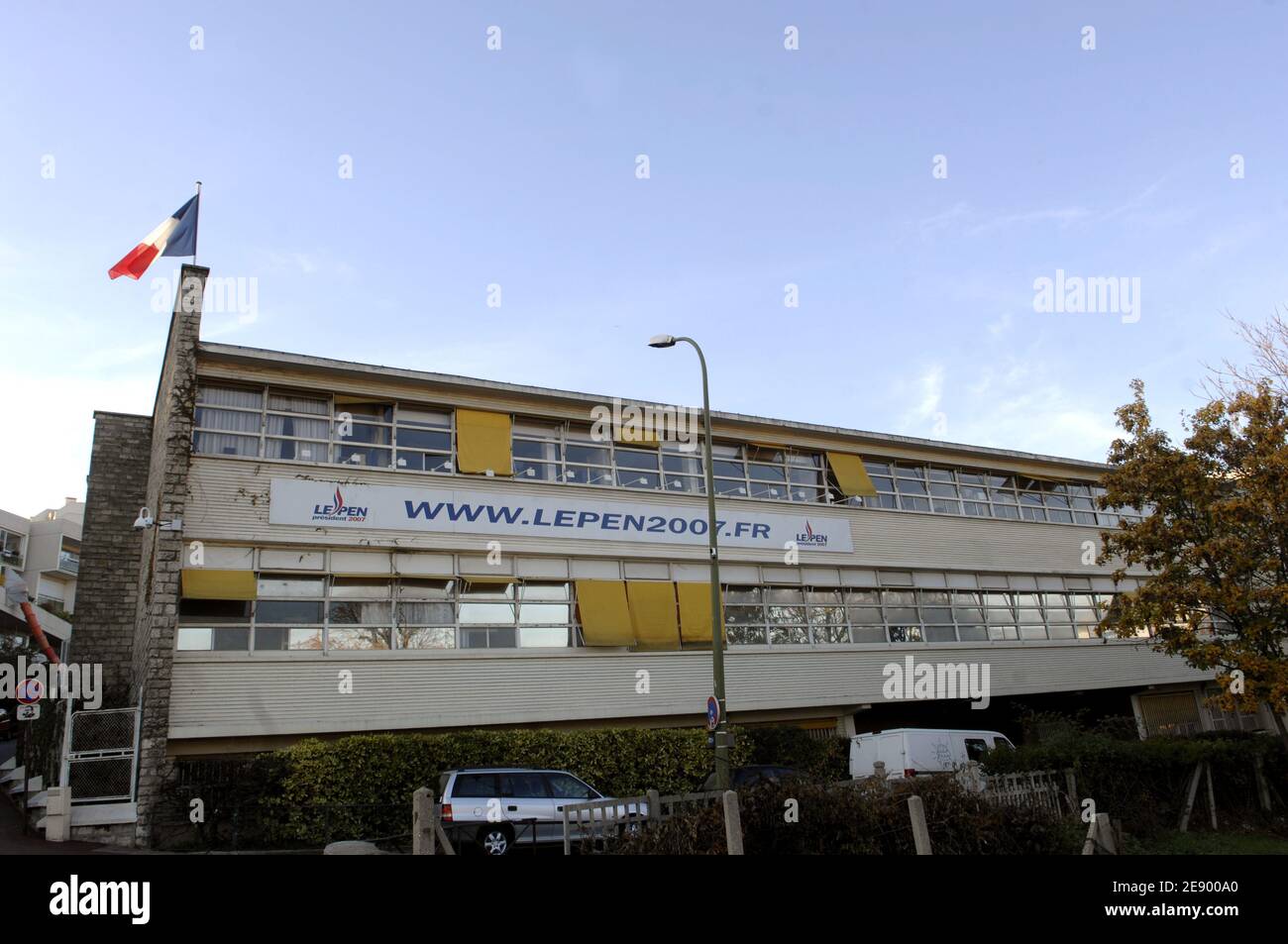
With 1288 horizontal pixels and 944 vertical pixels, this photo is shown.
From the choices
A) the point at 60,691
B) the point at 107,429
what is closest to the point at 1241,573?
the point at 60,691

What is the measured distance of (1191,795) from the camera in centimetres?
1622

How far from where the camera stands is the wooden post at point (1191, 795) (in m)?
16.0

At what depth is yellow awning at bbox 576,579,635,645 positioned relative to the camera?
21.3 m

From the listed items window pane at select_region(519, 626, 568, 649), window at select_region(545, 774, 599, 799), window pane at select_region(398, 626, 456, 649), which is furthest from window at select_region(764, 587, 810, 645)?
window at select_region(545, 774, 599, 799)

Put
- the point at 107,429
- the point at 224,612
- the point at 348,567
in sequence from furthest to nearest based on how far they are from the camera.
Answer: the point at 107,429 → the point at 348,567 → the point at 224,612

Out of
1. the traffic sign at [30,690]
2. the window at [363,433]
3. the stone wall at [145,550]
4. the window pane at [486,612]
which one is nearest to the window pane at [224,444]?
the stone wall at [145,550]

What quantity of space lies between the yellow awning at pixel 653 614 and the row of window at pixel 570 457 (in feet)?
8.70

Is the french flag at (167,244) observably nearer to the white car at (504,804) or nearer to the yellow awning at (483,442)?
the yellow awning at (483,442)

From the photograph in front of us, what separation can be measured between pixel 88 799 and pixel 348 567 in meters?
6.00

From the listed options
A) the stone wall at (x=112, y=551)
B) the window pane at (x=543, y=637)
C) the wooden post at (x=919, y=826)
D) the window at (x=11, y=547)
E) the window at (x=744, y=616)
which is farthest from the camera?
the window at (x=11, y=547)
